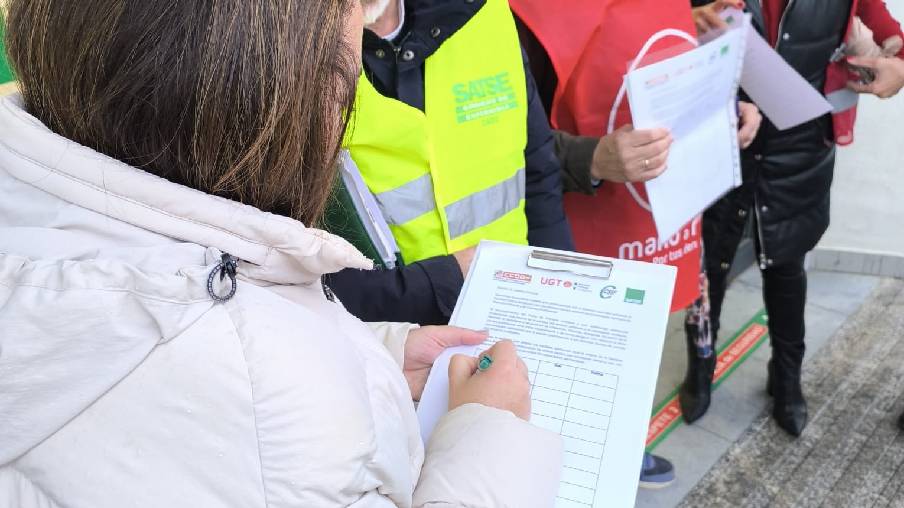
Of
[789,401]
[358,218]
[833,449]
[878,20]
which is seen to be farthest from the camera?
[789,401]

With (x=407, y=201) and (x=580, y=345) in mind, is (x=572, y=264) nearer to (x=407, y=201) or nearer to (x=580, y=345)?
(x=580, y=345)

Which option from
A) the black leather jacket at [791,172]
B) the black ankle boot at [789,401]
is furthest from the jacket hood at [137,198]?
the black ankle boot at [789,401]

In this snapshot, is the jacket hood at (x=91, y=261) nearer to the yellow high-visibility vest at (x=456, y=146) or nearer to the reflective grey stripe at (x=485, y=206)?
the yellow high-visibility vest at (x=456, y=146)

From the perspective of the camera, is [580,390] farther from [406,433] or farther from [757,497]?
[757,497]

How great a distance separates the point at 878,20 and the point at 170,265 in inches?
103

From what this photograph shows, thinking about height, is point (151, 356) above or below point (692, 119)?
above

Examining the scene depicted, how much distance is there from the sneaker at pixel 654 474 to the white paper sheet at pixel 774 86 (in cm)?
122

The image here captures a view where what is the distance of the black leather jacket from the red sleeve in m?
0.17

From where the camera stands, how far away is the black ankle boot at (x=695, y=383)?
3176mm

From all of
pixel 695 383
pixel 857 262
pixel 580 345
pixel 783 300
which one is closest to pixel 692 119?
pixel 580 345

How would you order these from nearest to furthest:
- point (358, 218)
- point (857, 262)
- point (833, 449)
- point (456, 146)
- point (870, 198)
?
point (358, 218) → point (456, 146) → point (833, 449) → point (870, 198) → point (857, 262)

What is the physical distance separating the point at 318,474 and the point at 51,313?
280mm

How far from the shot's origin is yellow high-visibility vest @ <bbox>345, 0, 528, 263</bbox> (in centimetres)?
152

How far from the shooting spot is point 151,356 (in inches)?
29.3
